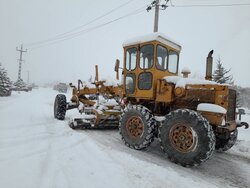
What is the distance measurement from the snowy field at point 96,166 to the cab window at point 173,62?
102 inches

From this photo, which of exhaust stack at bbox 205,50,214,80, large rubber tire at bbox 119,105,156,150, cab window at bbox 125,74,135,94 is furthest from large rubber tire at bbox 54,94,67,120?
exhaust stack at bbox 205,50,214,80

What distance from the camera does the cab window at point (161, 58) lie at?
6450 mm

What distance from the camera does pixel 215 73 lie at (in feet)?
61.4

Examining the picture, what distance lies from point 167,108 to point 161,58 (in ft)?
5.18

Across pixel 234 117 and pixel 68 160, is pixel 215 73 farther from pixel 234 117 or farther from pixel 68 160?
pixel 68 160

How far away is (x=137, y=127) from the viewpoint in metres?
6.21

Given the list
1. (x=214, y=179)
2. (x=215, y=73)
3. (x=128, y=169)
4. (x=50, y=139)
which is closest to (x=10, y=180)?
(x=128, y=169)

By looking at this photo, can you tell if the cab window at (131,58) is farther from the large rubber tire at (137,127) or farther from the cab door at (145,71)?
the large rubber tire at (137,127)

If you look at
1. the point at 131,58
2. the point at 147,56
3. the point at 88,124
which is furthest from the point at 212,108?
the point at 88,124

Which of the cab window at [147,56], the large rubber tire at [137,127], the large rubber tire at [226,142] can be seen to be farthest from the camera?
the cab window at [147,56]

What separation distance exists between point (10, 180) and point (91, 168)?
1419 mm

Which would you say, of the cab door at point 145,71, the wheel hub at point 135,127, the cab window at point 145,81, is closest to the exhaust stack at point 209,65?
the cab door at point 145,71

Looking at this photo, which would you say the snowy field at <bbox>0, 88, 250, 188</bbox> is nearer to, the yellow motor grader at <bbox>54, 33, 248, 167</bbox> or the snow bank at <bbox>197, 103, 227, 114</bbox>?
the yellow motor grader at <bbox>54, 33, 248, 167</bbox>

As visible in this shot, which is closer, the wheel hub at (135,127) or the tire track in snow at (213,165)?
the tire track in snow at (213,165)
